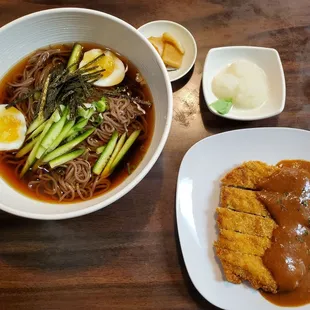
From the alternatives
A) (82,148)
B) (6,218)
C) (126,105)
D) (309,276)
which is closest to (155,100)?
(126,105)

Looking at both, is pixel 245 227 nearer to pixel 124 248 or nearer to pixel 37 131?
pixel 124 248

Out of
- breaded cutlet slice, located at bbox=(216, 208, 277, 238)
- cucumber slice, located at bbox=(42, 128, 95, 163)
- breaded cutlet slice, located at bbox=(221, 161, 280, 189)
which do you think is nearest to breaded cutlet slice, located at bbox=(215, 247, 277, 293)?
breaded cutlet slice, located at bbox=(216, 208, 277, 238)

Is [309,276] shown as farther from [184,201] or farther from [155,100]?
[155,100]

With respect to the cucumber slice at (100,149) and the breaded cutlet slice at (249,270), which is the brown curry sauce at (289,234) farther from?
the cucumber slice at (100,149)

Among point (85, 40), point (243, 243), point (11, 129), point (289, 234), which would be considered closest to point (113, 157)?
point (11, 129)

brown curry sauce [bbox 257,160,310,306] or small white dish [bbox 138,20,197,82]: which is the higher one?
small white dish [bbox 138,20,197,82]

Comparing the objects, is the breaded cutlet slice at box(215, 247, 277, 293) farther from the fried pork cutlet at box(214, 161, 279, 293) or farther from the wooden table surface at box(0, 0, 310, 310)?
the wooden table surface at box(0, 0, 310, 310)

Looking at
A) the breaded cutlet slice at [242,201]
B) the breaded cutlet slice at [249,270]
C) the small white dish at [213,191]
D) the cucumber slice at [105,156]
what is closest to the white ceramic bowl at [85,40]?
the cucumber slice at [105,156]
